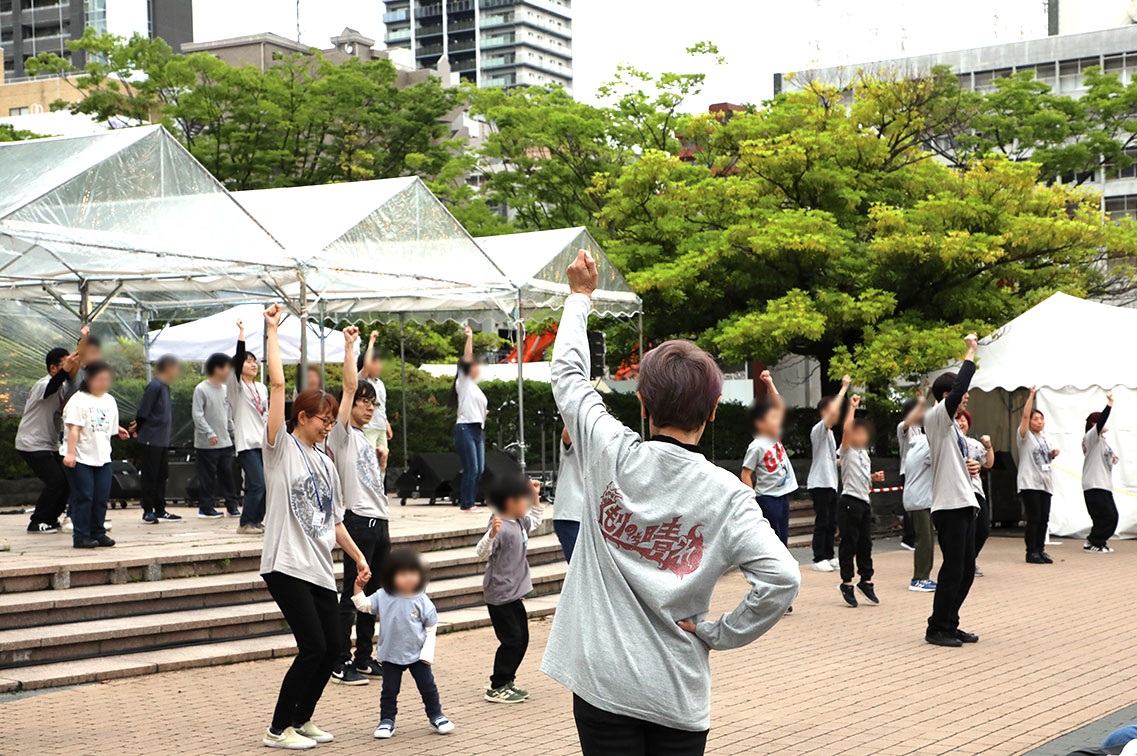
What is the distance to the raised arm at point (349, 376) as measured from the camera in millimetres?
6930

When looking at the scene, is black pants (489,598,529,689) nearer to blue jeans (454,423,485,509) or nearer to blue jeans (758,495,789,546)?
blue jeans (758,495,789,546)

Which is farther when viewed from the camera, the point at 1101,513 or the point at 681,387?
the point at 1101,513

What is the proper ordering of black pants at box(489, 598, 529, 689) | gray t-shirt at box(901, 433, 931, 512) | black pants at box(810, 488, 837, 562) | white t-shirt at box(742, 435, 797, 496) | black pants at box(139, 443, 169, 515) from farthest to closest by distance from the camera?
black pants at box(139, 443, 169, 515) < black pants at box(810, 488, 837, 562) < gray t-shirt at box(901, 433, 931, 512) < white t-shirt at box(742, 435, 797, 496) < black pants at box(489, 598, 529, 689)

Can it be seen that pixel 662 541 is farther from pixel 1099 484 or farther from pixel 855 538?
pixel 1099 484

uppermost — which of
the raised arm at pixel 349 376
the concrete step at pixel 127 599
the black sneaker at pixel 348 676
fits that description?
the raised arm at pixel 349 376

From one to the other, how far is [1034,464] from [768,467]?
19.6 feet

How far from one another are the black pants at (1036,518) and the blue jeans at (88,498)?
11387 mm

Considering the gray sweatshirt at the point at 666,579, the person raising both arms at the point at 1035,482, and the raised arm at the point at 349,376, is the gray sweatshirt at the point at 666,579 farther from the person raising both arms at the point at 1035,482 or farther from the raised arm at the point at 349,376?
the person raising both arms at the point at 1035,482

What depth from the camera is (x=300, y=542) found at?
6.24 meters

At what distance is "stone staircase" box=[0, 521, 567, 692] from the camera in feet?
28.0

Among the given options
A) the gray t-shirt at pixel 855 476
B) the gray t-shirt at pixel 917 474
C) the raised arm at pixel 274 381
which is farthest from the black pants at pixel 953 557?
the raised arm at pixel 274 381

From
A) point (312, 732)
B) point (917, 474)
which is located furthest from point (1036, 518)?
point (312, 732)

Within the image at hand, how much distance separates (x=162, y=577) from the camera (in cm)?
1005

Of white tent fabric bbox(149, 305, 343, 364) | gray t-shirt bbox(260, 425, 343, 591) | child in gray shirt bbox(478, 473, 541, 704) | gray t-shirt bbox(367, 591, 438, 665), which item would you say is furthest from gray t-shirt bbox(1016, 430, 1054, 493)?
gray t-shirt bbox(260, 425, 343, 591)
